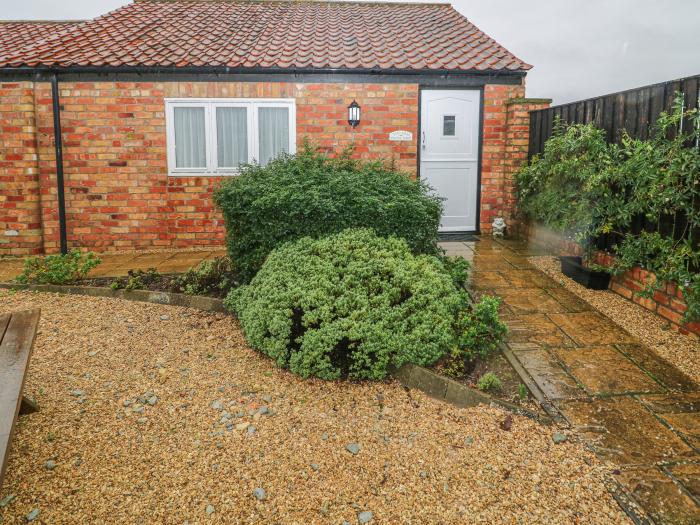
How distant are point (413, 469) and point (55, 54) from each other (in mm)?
8173

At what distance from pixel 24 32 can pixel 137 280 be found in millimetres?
8100

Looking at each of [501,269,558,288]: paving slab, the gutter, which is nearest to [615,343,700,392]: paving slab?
[501,269,558,288]: paving slab

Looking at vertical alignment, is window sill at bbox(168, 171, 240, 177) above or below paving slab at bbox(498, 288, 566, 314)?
above

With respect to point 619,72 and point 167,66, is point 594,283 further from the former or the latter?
point 619,72

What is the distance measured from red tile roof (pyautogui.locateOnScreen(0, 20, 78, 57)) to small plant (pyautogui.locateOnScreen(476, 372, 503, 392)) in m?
9.08

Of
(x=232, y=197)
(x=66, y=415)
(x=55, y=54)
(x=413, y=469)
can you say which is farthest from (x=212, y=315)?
(x=55, y=54)

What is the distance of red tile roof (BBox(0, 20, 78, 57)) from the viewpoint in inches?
340

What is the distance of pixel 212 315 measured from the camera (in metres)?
4.48

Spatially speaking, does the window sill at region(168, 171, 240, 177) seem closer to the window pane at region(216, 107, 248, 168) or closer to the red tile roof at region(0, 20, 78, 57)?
the window pane at region(216, 107, 248, 168)

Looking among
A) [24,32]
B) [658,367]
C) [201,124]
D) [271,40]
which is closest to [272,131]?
[201,124]

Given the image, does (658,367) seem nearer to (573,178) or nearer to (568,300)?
(568,300)

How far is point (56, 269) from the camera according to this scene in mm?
5246

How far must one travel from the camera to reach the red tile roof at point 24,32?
8.64 metres

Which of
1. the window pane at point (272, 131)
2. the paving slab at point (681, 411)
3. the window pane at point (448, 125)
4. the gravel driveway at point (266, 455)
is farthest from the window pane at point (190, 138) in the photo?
the paving slab at point (681, 411)
